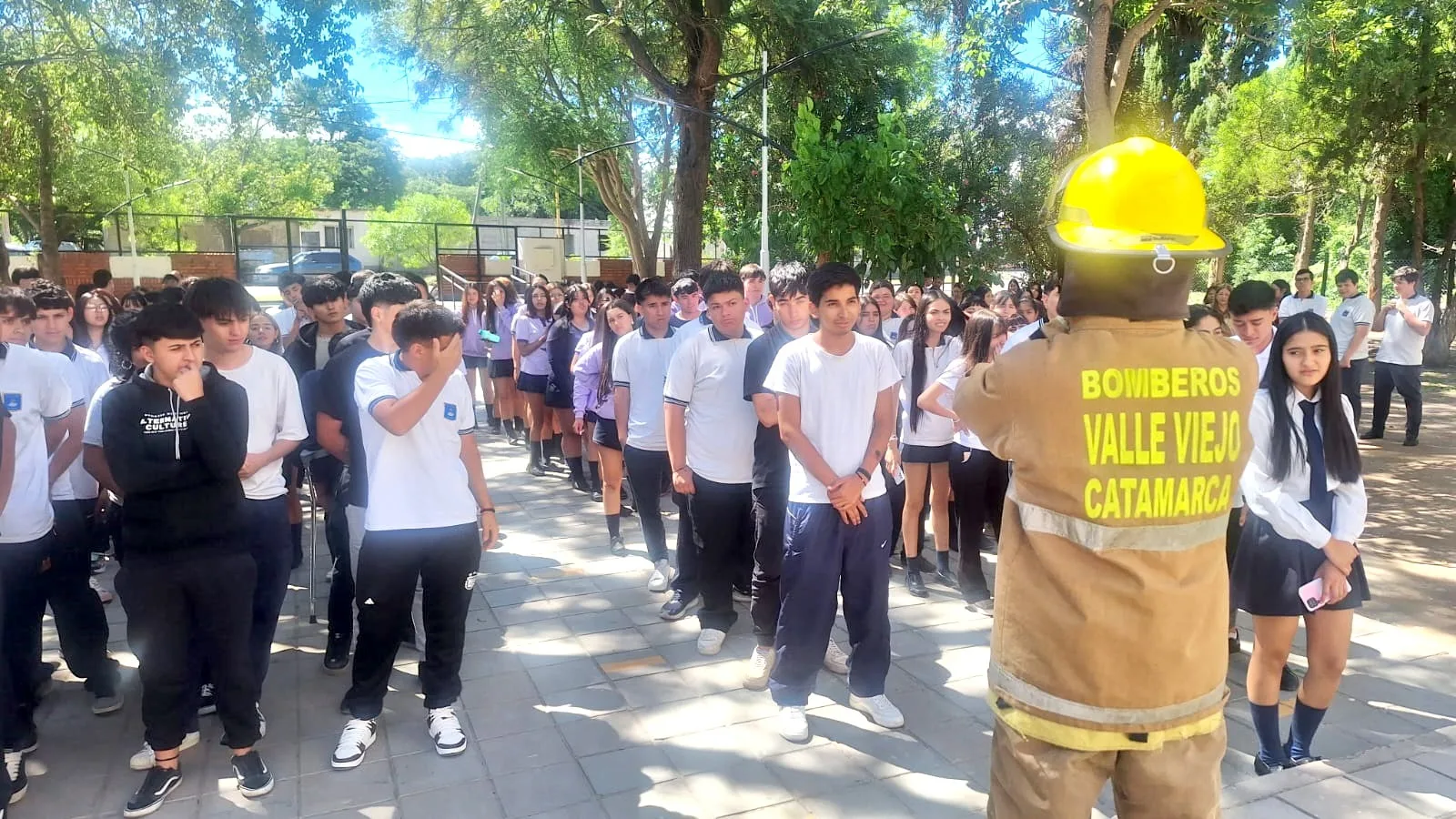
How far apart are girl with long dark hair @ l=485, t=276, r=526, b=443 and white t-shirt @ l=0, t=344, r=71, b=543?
21.8 feet

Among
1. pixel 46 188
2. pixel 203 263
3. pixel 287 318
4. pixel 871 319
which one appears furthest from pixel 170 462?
pixel 203 263

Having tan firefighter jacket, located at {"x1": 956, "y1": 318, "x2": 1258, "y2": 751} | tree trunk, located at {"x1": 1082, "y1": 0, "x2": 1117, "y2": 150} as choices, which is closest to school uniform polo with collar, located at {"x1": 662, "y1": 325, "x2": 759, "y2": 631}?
tan firefighter jacket, located at {"x1": 956, "y1": 318, "x2": 1258, "y2": 751}

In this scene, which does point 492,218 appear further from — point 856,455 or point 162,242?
point 856,455

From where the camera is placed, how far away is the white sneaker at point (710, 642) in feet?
15.6

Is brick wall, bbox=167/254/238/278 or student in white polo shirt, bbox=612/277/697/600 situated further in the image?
brick wall, bbox=167/254/238/278

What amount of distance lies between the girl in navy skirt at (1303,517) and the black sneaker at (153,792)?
388 cm

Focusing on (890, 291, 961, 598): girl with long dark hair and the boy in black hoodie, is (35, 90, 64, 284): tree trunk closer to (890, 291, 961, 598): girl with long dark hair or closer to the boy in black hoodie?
the boy in black hoodie

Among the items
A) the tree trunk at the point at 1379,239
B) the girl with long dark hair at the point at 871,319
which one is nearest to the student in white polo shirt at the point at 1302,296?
the girl with long dark hair at the point at 871,319

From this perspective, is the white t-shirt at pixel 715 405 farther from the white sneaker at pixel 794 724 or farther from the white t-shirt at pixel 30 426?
the white t-shirt at pixel 30 426

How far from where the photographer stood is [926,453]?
18.6ft

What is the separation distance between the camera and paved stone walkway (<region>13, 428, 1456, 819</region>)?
3330 millimetres

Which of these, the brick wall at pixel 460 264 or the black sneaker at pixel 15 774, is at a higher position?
the brick wall at pixel 460 264

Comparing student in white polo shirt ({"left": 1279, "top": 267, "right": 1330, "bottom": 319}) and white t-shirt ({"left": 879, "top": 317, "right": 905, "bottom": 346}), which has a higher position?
student in white polo shirt ({"left": 1279, "top": 267, "right": 1330, "bottom": 319})

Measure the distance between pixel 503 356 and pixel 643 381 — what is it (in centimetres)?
532
